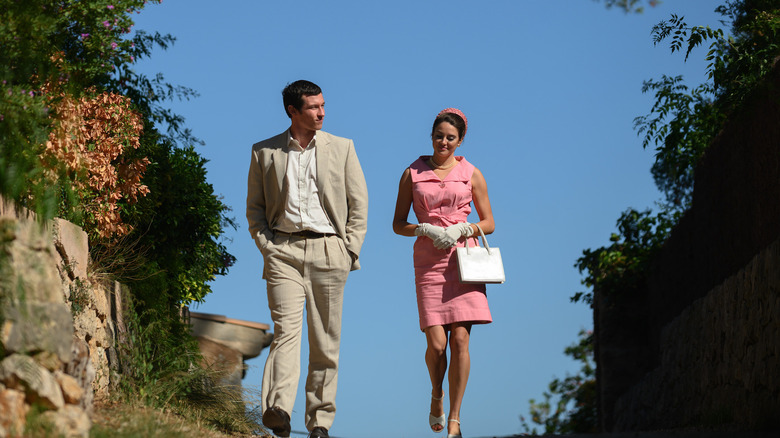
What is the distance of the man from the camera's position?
633cm

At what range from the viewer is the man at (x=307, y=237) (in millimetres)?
6332

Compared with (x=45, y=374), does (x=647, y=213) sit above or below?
above

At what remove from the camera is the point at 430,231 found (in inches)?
270

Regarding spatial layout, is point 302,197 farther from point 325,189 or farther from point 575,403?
point 575,403

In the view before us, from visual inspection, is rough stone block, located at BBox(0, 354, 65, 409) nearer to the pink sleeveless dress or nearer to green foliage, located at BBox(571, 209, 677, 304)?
the pink sleeveless dress

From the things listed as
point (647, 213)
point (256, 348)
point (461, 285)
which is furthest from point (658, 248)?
point (461, 285)

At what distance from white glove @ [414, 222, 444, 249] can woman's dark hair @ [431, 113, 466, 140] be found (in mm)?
819

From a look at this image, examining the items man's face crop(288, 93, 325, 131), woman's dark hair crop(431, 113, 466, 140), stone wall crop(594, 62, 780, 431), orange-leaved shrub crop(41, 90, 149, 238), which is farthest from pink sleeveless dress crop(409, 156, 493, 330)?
orange-leaved shrub crop(41, 90, 149, 238)

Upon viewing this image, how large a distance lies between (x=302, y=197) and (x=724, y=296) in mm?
4351

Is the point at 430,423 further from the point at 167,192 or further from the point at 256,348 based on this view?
the point at 256,348

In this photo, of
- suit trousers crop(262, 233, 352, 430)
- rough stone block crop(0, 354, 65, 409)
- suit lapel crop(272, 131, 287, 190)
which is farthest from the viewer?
suit lapel crop(272, 131, 287, 190)

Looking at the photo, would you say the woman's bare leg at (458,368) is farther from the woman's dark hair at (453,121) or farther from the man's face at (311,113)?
the man's face at (311,113)

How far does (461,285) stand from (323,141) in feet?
4.98

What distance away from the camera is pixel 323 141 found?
666 cm
